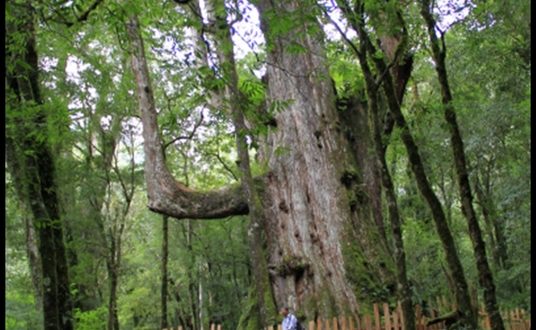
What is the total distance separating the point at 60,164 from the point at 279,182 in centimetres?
787

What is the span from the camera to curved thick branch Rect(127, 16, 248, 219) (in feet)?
33.0

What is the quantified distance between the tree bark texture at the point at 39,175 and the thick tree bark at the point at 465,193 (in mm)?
4860

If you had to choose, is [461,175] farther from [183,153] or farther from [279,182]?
[183,153]

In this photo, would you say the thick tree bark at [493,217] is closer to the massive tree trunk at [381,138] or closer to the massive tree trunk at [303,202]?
the massive tree trunk at [303,202]

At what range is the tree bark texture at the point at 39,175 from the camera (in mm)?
5406

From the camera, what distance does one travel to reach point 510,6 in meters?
9.83

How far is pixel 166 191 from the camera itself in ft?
33.1

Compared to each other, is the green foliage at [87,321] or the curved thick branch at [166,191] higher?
the curved thick branch at [166,191]

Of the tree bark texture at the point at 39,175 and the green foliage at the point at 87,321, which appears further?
the green foliage at the point at 87,321

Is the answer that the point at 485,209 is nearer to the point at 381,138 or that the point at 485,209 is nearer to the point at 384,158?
the point at 381,138

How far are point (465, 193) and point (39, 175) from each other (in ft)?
17.5

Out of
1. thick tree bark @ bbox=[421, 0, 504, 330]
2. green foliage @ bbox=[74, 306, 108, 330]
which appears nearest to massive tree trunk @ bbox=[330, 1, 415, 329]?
thick tree bark @ bbox=[421, 0, 504, 330]

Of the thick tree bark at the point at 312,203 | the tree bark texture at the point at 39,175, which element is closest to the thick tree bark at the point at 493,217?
the thick tree bark at the point at 312,203

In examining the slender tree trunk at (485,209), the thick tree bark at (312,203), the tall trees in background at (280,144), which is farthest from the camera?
the slender tree trunk at (485,209)
